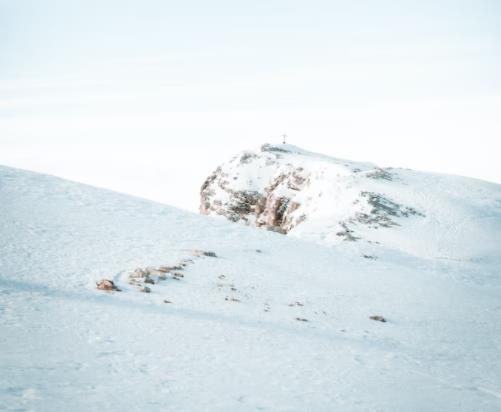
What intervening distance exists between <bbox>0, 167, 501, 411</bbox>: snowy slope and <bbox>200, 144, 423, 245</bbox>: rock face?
45.4 ft

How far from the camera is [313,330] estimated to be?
969 centimetres

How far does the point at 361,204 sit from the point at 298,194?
13841 millimetres

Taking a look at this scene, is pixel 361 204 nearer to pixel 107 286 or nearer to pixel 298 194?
pixel 298 194

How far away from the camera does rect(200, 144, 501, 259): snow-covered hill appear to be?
29406 millimetres

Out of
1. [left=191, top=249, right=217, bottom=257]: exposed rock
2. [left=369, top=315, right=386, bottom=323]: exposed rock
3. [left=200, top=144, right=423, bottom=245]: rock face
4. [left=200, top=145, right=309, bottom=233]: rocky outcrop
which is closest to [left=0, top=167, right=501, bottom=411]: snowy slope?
[left=191, top=249, right=217, bottom=257]: exposed rock

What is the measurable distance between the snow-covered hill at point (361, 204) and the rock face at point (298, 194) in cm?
10

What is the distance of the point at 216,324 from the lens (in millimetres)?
9102

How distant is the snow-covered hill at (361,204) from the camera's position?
2941cm

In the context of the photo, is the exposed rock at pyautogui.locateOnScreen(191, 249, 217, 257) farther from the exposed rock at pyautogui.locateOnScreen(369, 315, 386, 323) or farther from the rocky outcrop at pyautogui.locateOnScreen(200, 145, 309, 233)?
the rocky outcrop at pyautogui.locateOnScreen(200, 145, 309, 233)

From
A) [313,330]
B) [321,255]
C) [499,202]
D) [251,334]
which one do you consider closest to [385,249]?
[321,255]

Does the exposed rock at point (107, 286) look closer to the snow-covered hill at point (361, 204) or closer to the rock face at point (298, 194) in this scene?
the snow-covered hill at point (361, 204)

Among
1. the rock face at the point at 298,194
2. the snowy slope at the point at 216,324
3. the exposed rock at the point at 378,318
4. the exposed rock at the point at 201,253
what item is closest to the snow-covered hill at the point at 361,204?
the rock face at the point at 298,194

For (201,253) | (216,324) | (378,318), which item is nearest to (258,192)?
(201,253)

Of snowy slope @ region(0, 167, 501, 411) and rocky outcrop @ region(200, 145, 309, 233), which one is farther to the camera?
rocky outcrop @ region(200, 145, 309, 233)
